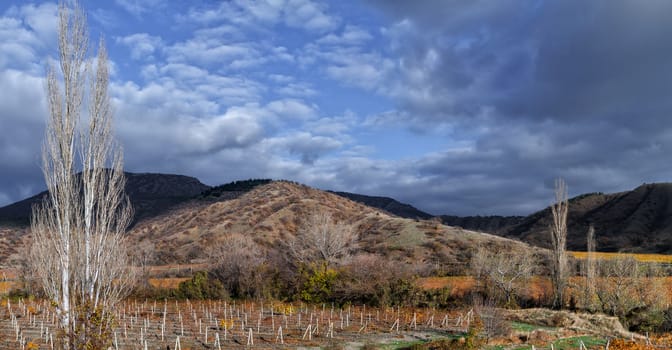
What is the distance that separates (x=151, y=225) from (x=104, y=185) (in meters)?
90.5

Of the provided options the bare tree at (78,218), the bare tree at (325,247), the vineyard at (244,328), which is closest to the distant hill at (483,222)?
the bare tree at (325,247)

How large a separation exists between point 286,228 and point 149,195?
71672mm

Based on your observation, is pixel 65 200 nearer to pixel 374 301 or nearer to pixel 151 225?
pixel 374 301

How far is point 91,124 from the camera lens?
1595cm

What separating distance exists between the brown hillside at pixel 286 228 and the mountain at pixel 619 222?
93.0 feet

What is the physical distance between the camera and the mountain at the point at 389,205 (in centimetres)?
17525

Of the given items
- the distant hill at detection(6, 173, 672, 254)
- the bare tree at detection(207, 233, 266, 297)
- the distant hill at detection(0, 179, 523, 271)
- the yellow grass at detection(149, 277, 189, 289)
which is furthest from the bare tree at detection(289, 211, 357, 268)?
the distant hill at detection(6, 173, 672, 254)

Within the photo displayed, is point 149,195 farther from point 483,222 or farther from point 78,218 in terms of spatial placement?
point 78,218

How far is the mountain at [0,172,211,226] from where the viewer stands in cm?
11699

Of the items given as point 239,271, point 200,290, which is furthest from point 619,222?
point 200,290

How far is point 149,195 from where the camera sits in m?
143

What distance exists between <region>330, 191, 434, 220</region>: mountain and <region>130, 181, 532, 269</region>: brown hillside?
61567 millimetres

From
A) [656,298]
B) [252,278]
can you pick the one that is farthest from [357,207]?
[656,298]

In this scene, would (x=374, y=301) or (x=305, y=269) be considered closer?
(x=374, y=301)
